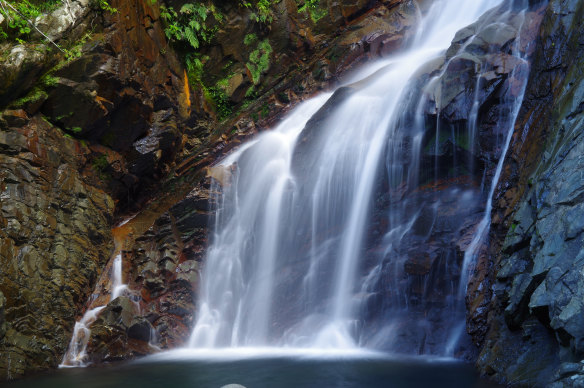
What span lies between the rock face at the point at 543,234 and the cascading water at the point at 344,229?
3.34 feet

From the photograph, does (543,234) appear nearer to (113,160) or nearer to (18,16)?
(113,160)

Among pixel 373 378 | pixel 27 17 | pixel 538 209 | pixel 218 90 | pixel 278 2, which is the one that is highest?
pixel 278 2

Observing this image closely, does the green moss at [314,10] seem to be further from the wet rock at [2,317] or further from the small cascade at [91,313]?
the wet rock at [2,317]

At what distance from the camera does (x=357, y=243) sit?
37.1 feet

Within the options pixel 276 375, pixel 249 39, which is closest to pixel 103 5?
pixel 249 39

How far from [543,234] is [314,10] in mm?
14937

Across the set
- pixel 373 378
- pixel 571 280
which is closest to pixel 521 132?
pixel 571 280

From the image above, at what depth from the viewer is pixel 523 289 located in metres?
6.86

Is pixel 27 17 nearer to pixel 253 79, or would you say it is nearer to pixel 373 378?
pixel 253 79

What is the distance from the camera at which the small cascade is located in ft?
34.2

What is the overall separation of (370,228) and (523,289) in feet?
15.4

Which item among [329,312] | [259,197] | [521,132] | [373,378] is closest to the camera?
[373,378]

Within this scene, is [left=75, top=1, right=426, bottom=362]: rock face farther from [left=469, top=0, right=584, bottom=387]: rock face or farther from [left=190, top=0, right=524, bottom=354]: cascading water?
[left=469, top=0, right=584, bottom=387]: rock face

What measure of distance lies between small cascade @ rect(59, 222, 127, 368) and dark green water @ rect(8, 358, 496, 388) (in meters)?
0.61
